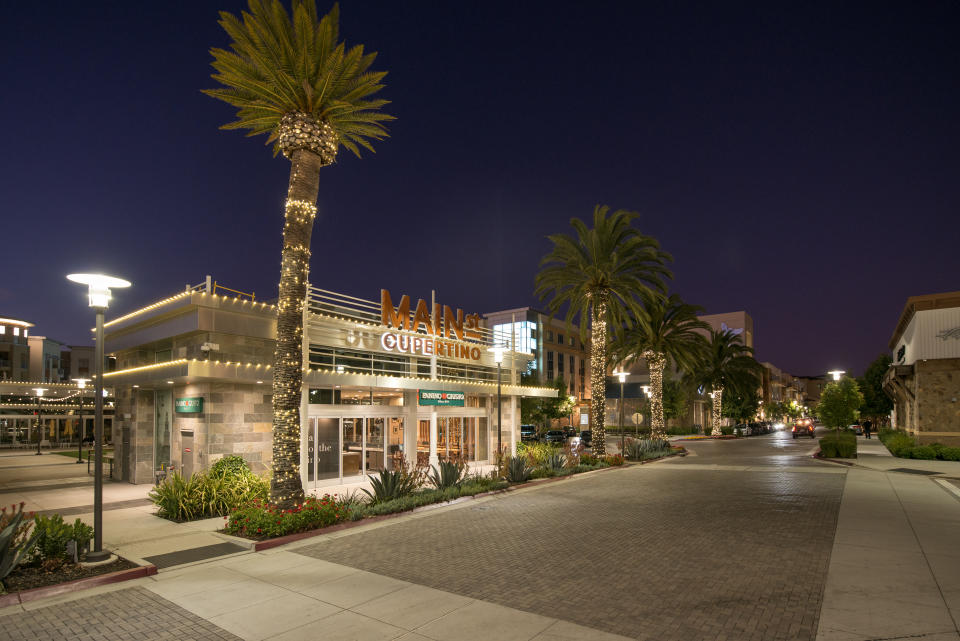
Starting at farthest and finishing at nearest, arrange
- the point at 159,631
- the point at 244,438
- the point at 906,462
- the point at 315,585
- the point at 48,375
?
the point at 48,375 → the point at 906,462 → the point at 244,438 → the point at 315,585 → the point at 159,631

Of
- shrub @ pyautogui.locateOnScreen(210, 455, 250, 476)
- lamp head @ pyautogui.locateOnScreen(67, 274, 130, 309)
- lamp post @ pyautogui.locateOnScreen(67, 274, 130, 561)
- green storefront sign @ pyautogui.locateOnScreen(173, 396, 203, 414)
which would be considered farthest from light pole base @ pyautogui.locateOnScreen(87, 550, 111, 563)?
green storefront sign @ pyautogui.locateOnScreen(173, 396, 203, 414)

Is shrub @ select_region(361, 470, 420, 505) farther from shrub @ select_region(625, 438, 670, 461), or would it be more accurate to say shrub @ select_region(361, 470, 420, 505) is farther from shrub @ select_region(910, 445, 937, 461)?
shrub @ select_region(910, 445, 937, 461)

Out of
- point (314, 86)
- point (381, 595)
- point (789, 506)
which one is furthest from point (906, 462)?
point (314, 86)

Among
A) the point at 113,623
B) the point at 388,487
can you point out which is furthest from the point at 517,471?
the point at 113,623

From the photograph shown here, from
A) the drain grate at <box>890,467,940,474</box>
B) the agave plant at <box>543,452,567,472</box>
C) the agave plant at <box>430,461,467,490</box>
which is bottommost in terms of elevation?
the drain grate at <box>890,467,940,474</box>

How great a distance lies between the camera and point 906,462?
2702cm

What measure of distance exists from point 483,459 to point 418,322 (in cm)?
888

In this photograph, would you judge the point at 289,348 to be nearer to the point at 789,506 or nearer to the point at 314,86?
the point at 314,86

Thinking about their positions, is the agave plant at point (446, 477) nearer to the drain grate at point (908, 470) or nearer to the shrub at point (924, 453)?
the drain grate at point (908, 470)

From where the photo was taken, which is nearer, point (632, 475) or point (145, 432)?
point (145, 432)

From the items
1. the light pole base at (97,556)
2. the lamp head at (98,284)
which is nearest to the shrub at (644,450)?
the light pole base at (97,556)

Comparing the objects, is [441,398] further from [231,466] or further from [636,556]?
[636,556]

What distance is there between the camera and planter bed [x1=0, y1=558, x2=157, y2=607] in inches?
325

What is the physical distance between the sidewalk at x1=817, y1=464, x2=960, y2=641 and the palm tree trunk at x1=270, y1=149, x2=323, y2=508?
35.5 feet
